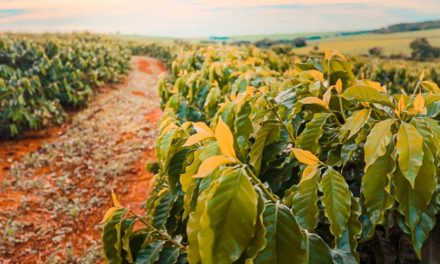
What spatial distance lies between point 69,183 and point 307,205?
5.56m

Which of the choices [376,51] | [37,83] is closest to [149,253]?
[37,83]

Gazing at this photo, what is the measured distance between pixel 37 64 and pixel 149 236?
9.94 metres

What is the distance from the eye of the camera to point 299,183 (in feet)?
4.72

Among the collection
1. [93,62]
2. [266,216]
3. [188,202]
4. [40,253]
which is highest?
[266,216]

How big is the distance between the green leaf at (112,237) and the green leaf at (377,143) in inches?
38.3

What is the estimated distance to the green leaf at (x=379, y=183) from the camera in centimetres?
136

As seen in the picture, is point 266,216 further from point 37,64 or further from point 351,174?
point 37,64

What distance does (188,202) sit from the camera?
152 cm

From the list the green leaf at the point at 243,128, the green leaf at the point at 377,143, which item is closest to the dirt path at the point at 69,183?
the green leaf at the point at 243,128

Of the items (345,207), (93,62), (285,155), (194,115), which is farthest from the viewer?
(93,62)

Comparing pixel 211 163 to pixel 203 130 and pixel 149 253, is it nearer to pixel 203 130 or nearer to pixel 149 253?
pixel 203 130

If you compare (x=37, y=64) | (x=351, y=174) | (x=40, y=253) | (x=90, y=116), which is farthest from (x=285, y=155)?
(x=37, y=64)

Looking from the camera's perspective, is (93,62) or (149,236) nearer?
(149,236)

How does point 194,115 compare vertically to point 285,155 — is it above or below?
below
